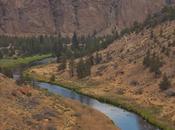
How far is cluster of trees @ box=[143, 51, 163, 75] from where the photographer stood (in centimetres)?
12330

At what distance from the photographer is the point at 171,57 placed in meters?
128

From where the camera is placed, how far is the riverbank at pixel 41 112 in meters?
77.1

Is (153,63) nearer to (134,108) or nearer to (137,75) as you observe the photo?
(137,75)

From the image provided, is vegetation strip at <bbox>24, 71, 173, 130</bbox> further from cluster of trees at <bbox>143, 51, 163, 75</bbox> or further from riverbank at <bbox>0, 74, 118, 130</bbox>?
cluster of trees at <bbox>143, 51, 163, 75</bbox>

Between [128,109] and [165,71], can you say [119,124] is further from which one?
[165,71]

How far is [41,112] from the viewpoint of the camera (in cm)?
8306

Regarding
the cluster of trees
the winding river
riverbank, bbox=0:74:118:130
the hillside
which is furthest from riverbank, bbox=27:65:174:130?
the cluster of trees

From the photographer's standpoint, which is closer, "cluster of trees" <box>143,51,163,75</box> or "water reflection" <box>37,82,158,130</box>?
"water reflection" <box>37,82,158,130</box>

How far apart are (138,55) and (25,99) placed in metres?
61.6

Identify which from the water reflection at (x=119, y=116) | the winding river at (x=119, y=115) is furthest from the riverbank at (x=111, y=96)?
the water reflection at (x=119, y=116)

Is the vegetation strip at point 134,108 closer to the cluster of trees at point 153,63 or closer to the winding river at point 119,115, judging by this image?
the winding river at point 119,115

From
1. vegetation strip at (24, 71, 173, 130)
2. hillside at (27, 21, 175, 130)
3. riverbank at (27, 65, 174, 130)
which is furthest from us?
hillside at (27, 21, 175, 130)

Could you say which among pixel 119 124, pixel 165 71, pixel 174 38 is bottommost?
pixel 119 124

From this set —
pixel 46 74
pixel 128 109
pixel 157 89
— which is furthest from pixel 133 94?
pixel 46 74
